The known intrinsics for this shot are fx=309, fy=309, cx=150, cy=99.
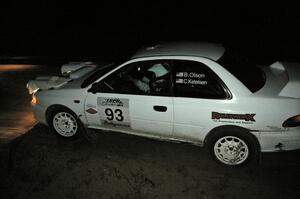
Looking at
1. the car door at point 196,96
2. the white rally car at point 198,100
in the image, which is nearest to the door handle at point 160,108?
the white rally car at point 198,100

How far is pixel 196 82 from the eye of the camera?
4.07m

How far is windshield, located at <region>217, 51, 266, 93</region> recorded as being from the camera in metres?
4.01

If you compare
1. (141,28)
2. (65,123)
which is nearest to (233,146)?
(65,123)

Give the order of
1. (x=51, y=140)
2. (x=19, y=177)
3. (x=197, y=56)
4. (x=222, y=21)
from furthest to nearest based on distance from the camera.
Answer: (x=222, y=21), (x=51, y=140), (x=19, y=177), (x=197, y=56)

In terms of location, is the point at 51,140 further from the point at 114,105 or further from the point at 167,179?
the point at 167,179

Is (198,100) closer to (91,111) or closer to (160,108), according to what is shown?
(160,108)

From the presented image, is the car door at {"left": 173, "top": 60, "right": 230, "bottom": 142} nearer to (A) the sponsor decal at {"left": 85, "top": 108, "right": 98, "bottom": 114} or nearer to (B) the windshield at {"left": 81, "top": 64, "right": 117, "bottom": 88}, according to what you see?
(B) the windshield at {"left": 81, "top": 64, "right": 117, "bottom": 88}

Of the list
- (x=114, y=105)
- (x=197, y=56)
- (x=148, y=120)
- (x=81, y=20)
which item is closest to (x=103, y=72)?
(x=114, y=105)

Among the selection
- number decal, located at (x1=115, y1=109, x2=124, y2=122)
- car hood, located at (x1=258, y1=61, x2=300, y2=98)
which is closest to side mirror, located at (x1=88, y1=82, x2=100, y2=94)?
number decal, located at (x1=115, y1=109, x2=124, y2=122)

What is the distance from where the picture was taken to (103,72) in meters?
4.68

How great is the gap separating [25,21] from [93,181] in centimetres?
A: 1934

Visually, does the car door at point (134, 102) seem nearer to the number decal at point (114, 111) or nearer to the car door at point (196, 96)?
the number decal at point (114, 111)

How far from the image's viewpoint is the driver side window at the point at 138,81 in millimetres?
4258

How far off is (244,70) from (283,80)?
562 millimetres
